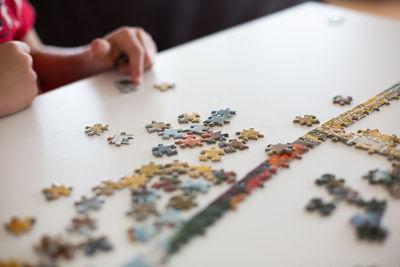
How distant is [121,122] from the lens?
1261mm

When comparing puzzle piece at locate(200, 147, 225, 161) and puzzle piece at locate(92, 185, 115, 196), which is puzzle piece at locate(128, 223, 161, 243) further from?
puzzle piece at locate(200, 147, 225, 161)

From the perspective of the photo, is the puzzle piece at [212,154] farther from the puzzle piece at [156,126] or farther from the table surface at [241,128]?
the puzzle piece at [156,126]

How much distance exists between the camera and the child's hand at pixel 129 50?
154 centimetres

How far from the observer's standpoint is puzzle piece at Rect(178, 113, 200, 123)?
123cm

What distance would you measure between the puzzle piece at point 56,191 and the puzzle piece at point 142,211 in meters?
0.17

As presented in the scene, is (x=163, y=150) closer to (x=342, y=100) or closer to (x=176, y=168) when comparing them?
(x=176, y=168)

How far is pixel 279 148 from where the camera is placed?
41.7 inches

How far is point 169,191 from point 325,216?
334mm

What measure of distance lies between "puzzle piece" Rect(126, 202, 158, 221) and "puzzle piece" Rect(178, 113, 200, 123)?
38 centimetres

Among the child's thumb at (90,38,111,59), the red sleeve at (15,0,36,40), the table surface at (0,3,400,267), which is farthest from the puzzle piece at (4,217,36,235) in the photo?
the red sleeve at (15,0,36,40)

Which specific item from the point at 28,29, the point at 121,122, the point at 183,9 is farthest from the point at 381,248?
the point at 183,9

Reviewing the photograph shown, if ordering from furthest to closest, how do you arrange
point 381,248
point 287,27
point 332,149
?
point 287,27 < point 332,149 < point 381,248

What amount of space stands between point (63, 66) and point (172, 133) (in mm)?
845

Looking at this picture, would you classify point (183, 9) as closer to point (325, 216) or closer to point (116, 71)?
point (116, 71)
